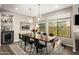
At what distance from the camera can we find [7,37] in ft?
8.46

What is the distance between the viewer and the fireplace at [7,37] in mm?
2535

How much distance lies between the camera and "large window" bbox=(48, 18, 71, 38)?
99.6 inches

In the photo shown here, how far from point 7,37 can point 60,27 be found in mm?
1121

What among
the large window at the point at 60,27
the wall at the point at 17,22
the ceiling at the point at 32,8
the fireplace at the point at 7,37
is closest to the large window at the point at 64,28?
the large window at the point at 60,27

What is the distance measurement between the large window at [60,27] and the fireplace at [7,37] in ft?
2.59

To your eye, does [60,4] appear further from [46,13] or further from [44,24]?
[44,24]

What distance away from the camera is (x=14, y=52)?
2592 mm

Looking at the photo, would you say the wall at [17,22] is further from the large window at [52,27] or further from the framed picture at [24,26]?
the large window at [52,27]

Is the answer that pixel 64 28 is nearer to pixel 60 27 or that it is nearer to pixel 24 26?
pixel 60 27

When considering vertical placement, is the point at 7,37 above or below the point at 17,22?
below

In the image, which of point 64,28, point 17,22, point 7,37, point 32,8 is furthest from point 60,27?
point 7,37

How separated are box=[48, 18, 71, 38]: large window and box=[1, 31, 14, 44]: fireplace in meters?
0.79

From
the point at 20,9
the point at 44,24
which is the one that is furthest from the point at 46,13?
the point at 20,9

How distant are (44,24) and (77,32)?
0.69 m
